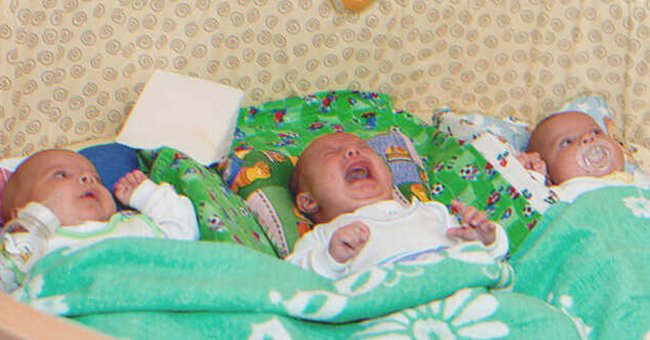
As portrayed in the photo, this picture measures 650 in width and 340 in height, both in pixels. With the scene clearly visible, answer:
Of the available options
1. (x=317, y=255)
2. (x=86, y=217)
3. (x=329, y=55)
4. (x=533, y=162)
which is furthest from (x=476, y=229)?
(x=329, y=55)

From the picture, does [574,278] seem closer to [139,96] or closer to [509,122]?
[509,122]

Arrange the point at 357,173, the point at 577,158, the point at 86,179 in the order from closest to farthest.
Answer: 1. the point at 86,179
2. the point at 357,173
3. the point at 577,158

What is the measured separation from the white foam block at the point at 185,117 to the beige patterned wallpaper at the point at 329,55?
0.06 meters

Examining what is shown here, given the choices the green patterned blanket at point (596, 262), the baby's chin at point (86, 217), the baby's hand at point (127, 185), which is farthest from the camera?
the baby's hand at point (127, 185)

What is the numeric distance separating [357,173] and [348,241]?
199 millimetres

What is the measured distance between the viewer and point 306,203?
1.67 metres

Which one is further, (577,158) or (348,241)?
(577,158)

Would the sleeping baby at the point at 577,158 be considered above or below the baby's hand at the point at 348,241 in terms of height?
above

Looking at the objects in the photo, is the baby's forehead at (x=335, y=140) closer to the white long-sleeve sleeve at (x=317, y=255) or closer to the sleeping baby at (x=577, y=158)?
the white long-sleeve sleeve at (x=317, y=255)

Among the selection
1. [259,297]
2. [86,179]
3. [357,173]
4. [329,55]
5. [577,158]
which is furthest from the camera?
[329,55]

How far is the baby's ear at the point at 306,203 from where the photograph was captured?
65.3 inches

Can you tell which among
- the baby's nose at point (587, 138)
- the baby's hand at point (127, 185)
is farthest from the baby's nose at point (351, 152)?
the baby's nose at point (587, 138)

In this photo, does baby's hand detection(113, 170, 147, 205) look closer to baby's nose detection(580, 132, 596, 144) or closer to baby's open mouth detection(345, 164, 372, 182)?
baby's open mouth detection(345, 164, 372, 182)

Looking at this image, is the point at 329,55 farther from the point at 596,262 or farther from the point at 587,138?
the point at 596,262
